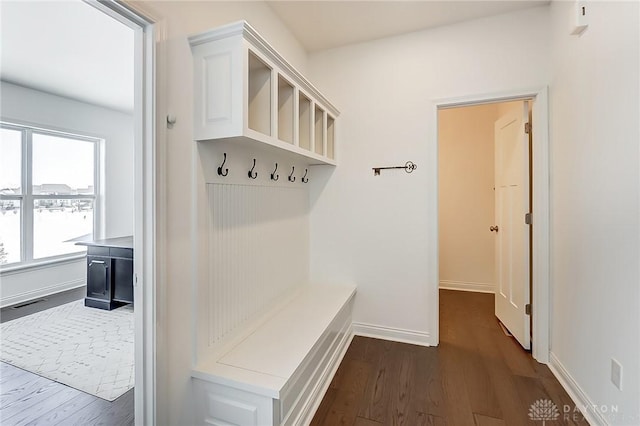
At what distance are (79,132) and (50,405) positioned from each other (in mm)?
3776

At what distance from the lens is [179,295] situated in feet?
4.72

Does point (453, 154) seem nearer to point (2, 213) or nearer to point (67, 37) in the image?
point (67, 37)

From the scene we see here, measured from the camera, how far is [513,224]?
2.64 metres

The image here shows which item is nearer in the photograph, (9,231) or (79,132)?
(9,231)

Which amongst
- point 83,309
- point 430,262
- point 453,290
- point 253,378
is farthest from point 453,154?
point 83,309

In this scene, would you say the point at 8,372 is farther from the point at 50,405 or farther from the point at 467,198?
the point at 467,198

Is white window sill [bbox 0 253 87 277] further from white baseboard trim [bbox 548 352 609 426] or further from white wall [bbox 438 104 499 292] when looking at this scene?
white baseboard trim [bbox 548 352 609 426]

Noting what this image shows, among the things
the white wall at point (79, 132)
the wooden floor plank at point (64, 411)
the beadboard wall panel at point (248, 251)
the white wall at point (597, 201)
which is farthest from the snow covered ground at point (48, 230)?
the white wall at point (597, 201)

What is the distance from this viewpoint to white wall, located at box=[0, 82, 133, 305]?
361 cm

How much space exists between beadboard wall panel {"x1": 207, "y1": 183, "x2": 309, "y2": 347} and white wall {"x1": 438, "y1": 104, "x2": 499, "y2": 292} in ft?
8.17

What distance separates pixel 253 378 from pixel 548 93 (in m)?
2.73

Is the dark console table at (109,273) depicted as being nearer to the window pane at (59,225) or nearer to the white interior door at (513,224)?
the window pane at (59,225)

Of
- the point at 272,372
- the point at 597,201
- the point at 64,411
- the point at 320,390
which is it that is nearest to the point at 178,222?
the point at 272,372

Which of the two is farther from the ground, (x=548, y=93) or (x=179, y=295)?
(x=548, y=93)
